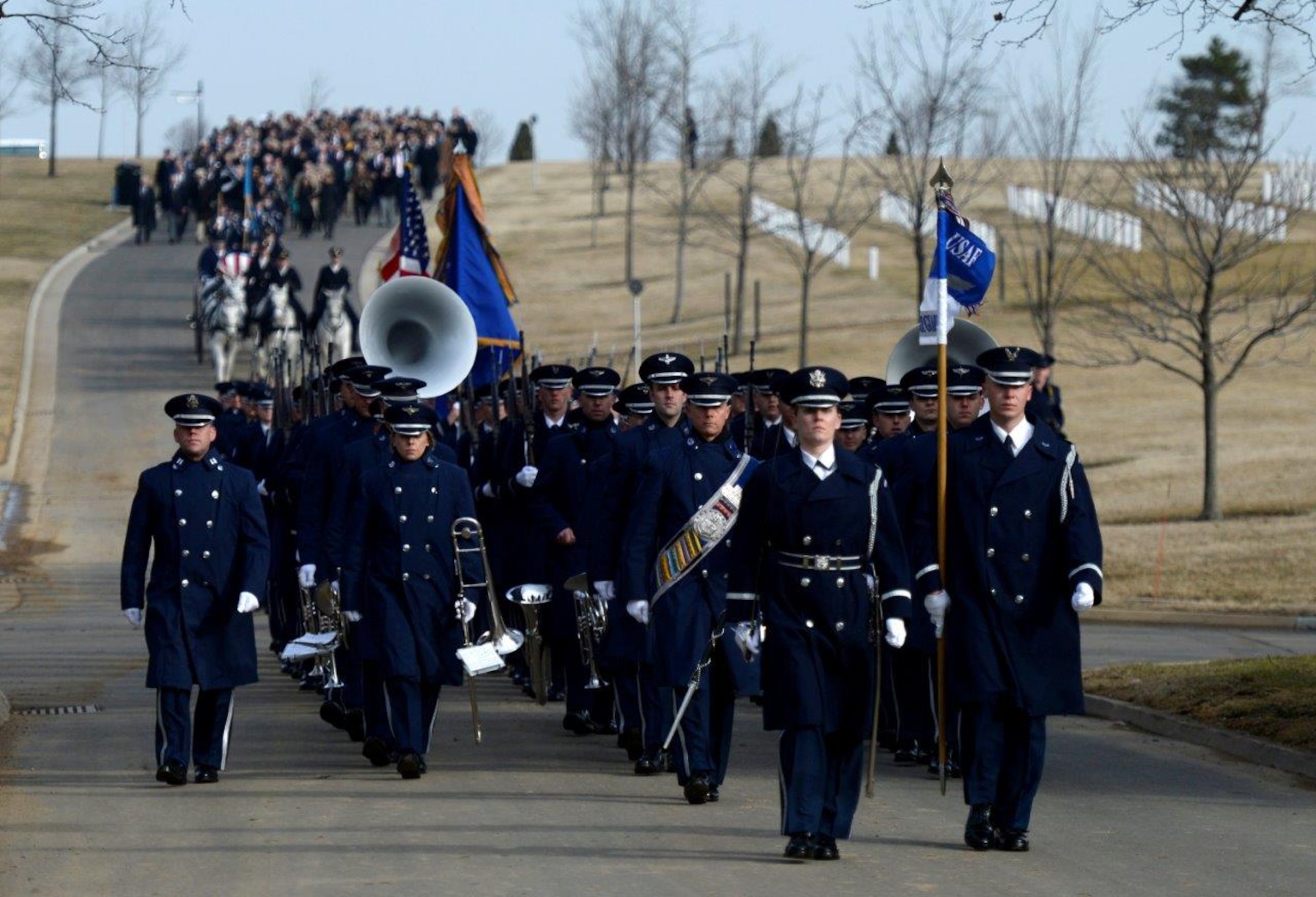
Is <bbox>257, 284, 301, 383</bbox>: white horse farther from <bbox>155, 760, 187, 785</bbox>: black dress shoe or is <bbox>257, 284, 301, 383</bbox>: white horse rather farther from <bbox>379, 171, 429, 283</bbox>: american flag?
<bbox>155, 760, 187, 785</bbox>: black dress shoe

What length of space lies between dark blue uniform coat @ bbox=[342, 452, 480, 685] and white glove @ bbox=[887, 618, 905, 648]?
3.10m

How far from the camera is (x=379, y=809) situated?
10.6m

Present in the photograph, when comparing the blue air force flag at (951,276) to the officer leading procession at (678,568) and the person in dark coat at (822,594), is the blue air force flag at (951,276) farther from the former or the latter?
the person in dark coat at (822,594)

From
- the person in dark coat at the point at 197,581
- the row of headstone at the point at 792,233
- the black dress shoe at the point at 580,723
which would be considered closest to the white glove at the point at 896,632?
the person in dark coat at the point at 197,581

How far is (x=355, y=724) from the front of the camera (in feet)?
43.5

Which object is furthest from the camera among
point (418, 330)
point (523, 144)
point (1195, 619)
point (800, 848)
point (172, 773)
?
point (523, 144)

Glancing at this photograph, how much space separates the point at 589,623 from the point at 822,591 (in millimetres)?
4445

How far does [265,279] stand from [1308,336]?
19864 mm

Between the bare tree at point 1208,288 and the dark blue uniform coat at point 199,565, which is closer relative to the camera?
the dark blue uniform coat at point 199,565

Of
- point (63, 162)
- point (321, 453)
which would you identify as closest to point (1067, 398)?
point (321, 453)

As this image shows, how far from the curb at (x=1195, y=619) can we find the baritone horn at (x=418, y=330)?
616 cm

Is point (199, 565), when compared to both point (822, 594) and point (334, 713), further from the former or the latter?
point (822, 594)

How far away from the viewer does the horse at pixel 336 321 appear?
3572 cm

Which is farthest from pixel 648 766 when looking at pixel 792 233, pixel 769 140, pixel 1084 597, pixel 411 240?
pixel 792 233
